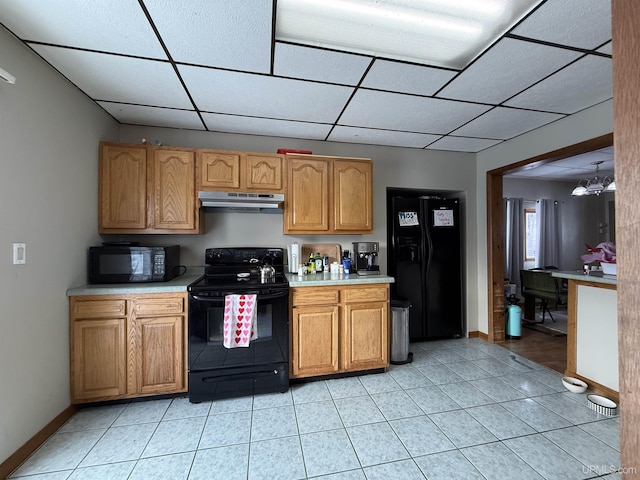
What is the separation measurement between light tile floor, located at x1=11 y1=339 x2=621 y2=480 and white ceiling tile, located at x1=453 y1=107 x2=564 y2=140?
240cm

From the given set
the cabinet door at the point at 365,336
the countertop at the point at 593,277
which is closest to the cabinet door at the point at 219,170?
the cabinet door at the point at 365,336

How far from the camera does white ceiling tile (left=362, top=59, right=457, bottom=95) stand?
69.8 inches

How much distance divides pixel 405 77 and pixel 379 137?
1.11 m

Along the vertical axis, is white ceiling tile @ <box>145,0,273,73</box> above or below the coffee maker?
above

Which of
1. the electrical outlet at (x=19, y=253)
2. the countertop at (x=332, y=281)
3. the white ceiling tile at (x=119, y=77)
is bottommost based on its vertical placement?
the countertop at (x=332, y=281)

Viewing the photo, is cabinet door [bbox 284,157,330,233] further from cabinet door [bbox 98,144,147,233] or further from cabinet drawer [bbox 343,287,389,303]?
cabinet door [bbox 98,144,147,233]

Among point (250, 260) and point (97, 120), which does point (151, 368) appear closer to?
point (250, 260)

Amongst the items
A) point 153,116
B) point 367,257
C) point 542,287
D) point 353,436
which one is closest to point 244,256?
point 367,257

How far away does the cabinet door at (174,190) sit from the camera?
7.86ft

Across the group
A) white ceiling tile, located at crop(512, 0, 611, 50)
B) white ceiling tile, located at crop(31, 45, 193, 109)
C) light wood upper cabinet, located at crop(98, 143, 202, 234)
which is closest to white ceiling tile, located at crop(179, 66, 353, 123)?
white ceiling tile, located at crop(31, 45, 193, 109)

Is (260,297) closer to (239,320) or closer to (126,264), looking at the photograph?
(239,320)

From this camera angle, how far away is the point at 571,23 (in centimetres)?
141

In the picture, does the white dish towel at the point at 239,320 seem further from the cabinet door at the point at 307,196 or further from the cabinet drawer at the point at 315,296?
the cabinet door at the point at 307,196

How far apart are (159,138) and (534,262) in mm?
6149
